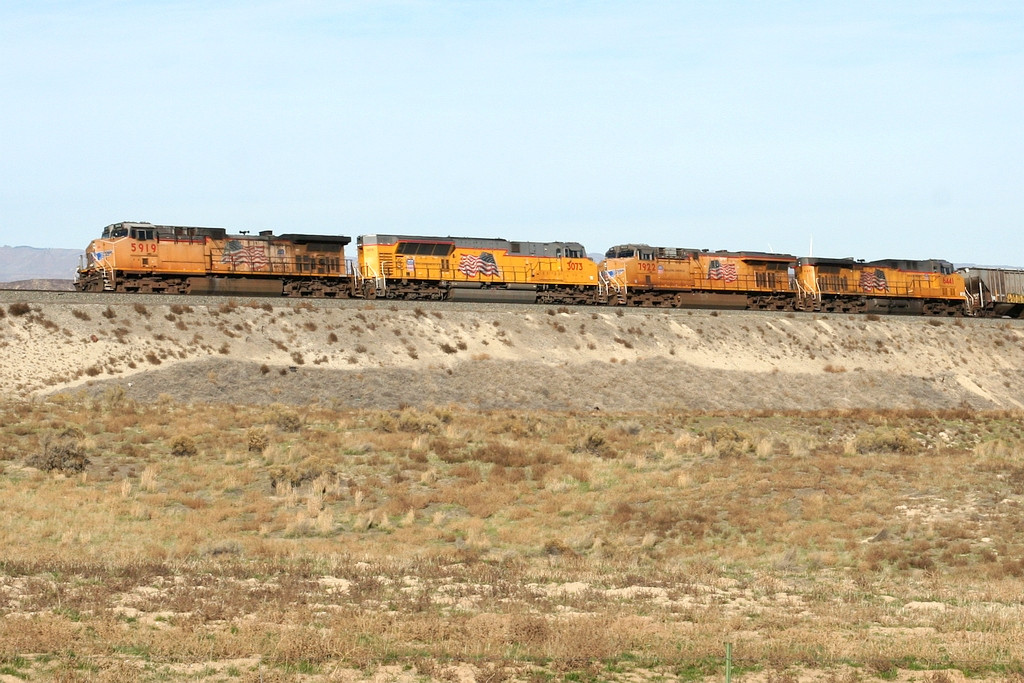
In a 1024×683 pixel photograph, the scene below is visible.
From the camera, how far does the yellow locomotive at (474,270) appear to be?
54062mm

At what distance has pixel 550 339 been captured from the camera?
51.0 m

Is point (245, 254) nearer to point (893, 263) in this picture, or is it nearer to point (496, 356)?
point (496, 356)

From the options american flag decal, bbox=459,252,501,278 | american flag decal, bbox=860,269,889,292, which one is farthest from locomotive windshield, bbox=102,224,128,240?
american flag decal, bbox=860,269,889,292

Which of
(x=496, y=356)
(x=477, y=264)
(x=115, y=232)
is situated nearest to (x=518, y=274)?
(x=477, y=264)

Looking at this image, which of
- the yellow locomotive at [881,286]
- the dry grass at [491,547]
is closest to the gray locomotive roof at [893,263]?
the yellow locomotive at [881,286]

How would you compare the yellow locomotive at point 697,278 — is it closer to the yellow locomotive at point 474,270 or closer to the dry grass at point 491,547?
the yellow locomotive at point 474,270

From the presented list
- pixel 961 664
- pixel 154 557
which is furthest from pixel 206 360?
pixel 961 664

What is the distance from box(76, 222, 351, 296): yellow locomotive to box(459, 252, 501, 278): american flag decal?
6313mm

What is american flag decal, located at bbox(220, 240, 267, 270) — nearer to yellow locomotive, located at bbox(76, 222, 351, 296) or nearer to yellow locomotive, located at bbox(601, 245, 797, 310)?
yellow locomotive, located at bbox(76, 222, 351, 296)

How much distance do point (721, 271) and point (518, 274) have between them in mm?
13333

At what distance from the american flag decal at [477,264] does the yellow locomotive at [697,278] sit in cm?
741

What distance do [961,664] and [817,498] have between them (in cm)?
1150

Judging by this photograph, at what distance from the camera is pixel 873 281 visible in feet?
224

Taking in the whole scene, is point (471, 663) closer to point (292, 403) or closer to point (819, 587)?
point (819, 587)
